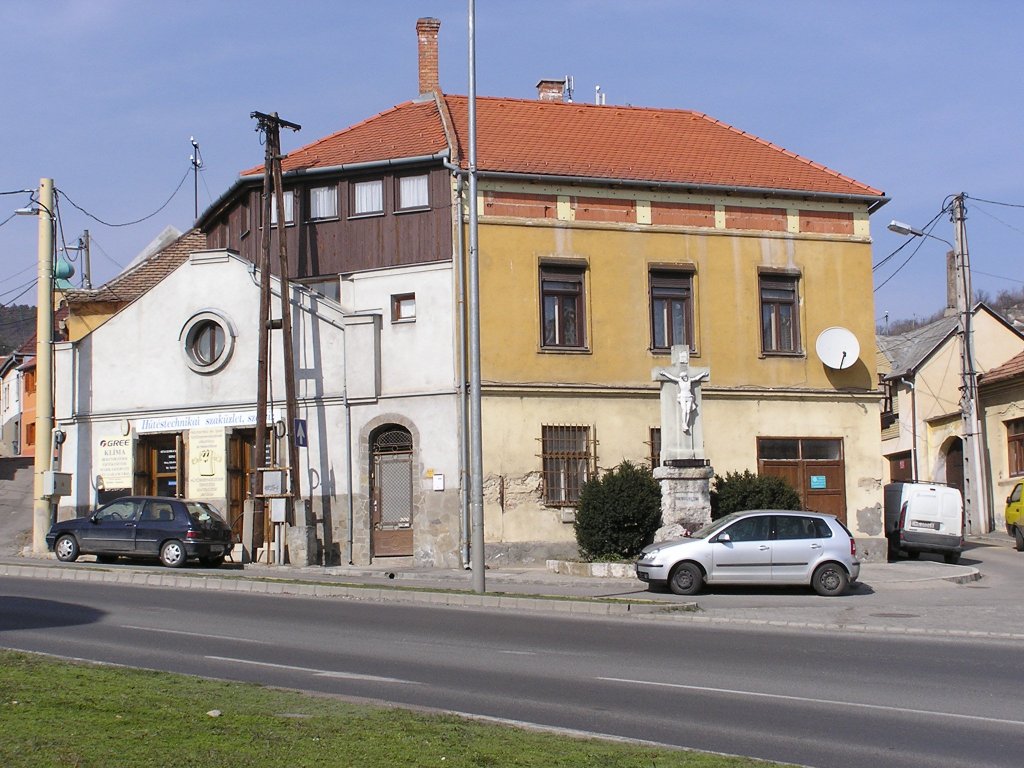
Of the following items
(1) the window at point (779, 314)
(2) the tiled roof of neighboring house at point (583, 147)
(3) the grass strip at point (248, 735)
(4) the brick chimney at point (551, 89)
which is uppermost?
(4) the brick chimney at point (551, 89)

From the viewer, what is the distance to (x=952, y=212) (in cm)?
3812

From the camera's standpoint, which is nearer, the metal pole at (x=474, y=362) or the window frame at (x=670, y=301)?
the metal pole at (x=474, y=362)

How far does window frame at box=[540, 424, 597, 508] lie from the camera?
28.1 m

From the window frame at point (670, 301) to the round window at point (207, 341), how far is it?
33.0 ft

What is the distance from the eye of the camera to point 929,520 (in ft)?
97.3

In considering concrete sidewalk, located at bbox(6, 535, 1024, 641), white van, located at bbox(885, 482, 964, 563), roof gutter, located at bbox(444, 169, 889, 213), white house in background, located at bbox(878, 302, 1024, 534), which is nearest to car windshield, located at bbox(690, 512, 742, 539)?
concrete sidewalk, located at bbox(6, 535, 1024, 641)

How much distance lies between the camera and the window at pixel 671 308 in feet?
96.5

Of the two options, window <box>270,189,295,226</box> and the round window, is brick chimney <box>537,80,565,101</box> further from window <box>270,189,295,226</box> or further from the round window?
the round window

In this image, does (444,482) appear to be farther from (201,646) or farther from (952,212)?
(952,212)

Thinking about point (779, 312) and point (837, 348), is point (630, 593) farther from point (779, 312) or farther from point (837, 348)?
point (779, 312)

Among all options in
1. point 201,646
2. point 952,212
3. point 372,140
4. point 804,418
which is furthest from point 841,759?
point 952,212

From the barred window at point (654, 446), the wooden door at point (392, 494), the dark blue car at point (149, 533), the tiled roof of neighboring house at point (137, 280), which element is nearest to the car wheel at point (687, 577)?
the barred window at point (654, 446)

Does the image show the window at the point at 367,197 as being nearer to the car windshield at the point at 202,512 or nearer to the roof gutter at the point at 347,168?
the roof gutter at the point at 347,168

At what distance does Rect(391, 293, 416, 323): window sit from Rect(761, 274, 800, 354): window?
843 cm
